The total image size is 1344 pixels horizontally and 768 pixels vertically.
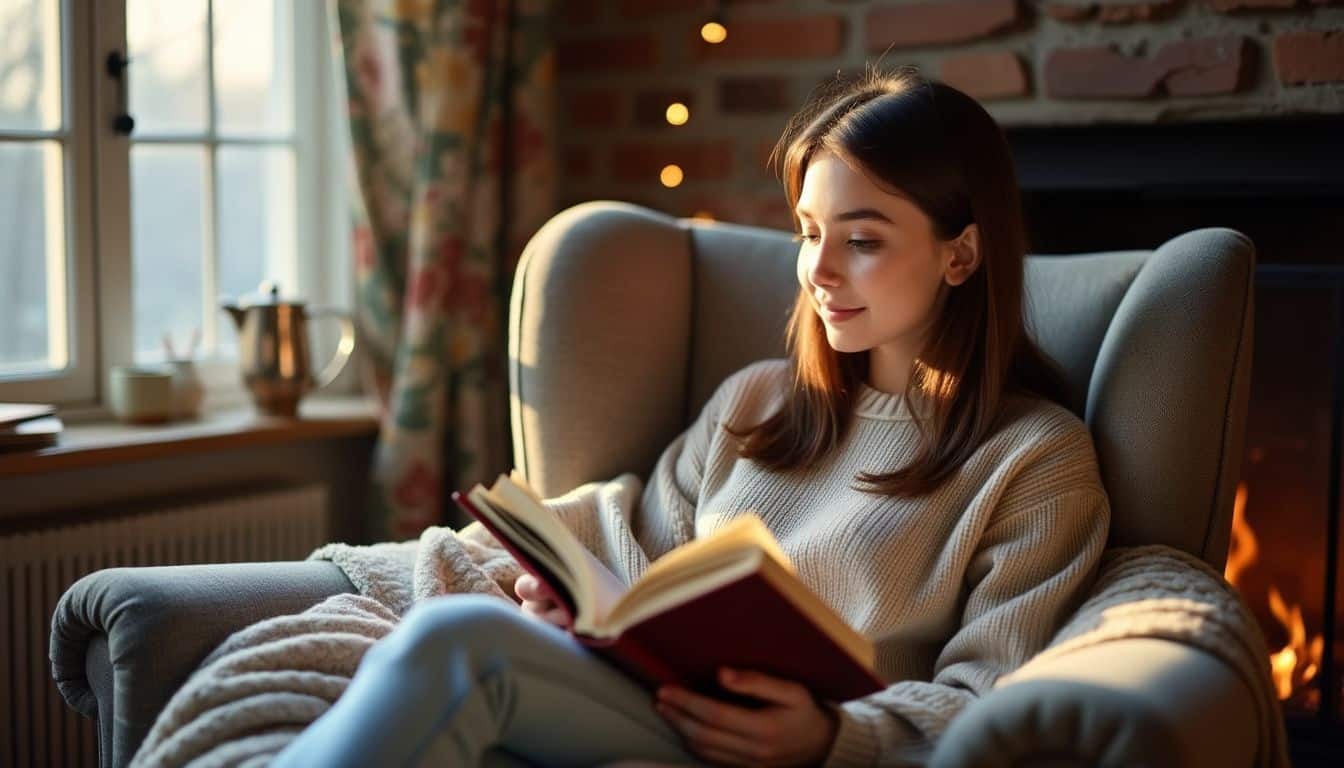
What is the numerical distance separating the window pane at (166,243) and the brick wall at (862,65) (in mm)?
697

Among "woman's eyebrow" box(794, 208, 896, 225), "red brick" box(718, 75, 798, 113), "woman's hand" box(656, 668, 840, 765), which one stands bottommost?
"woman's hand" box(656, 668, 840, 765)

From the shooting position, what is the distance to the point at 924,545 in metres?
1.55

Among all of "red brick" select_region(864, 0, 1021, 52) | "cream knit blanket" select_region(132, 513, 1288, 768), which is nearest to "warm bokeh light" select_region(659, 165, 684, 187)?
"red brick" select_region(864, 0, 1021, 52)

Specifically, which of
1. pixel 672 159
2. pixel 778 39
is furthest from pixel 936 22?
pixel 672 159

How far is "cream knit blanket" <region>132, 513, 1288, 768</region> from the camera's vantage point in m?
1.32

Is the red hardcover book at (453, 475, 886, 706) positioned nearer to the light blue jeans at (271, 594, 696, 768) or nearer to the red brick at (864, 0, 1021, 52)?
the light blue jeans at (271, 594, 696, 768)

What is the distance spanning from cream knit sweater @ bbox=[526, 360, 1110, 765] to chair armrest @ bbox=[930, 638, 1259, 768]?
0.16m

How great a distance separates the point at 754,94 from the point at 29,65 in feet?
3.89

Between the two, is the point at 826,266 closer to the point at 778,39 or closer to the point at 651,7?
the point at 778,39

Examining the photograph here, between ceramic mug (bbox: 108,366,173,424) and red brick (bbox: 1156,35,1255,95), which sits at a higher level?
red brick (bbox: 1156,35,1255,95)

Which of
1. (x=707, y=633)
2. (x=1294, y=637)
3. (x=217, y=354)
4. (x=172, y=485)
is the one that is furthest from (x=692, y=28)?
(x=707, y=633)

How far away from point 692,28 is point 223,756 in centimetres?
171

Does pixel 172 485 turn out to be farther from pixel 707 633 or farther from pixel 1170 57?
pixel 1170 57

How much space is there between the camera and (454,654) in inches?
47.4
